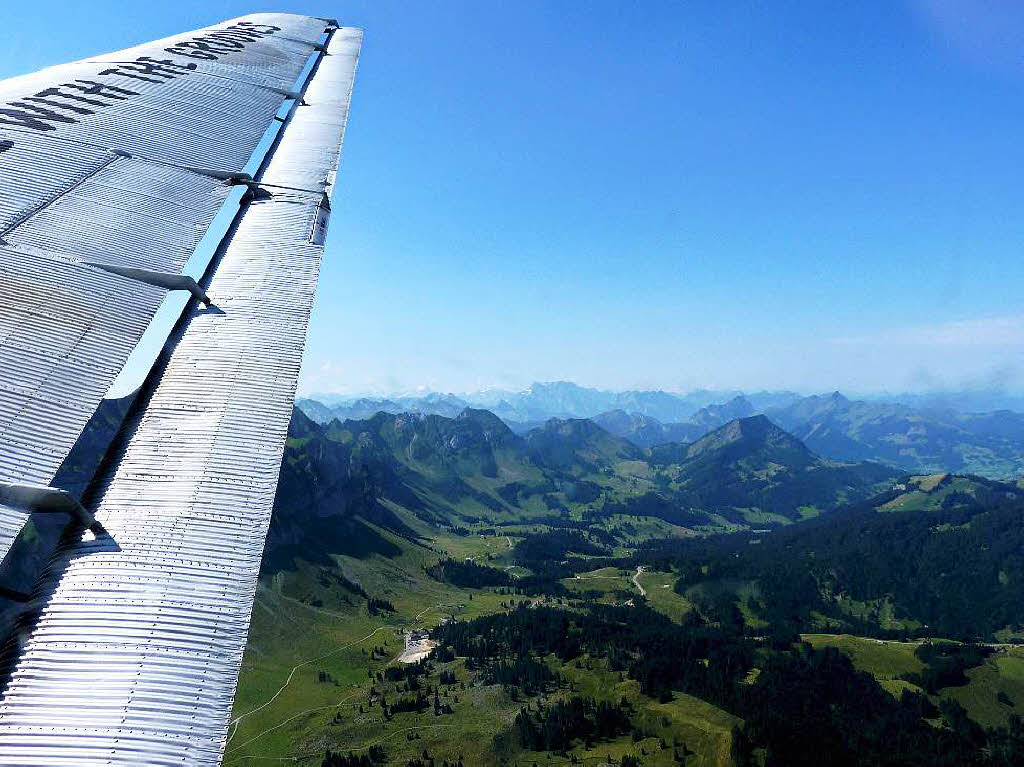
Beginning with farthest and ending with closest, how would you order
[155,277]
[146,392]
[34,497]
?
[155,277]
[146,392]
[34,497]

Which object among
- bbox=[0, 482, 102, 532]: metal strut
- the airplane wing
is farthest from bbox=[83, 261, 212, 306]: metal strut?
bbox=[0, 482, 102, 532]: metal strut

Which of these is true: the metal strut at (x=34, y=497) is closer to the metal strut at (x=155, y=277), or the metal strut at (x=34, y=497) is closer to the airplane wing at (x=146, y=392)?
the airplane wing at (x=146, y=392)

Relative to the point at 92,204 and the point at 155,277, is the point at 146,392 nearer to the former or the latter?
the point at 155,277

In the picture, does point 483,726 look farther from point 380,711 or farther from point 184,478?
point 184,478

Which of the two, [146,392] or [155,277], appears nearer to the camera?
[146,392]

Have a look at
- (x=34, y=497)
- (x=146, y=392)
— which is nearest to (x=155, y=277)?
(x=146, y=392)

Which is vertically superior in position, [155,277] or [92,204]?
[92,204]

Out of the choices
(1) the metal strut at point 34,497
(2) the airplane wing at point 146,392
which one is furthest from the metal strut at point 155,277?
(1) the metal strut at point 34,497
